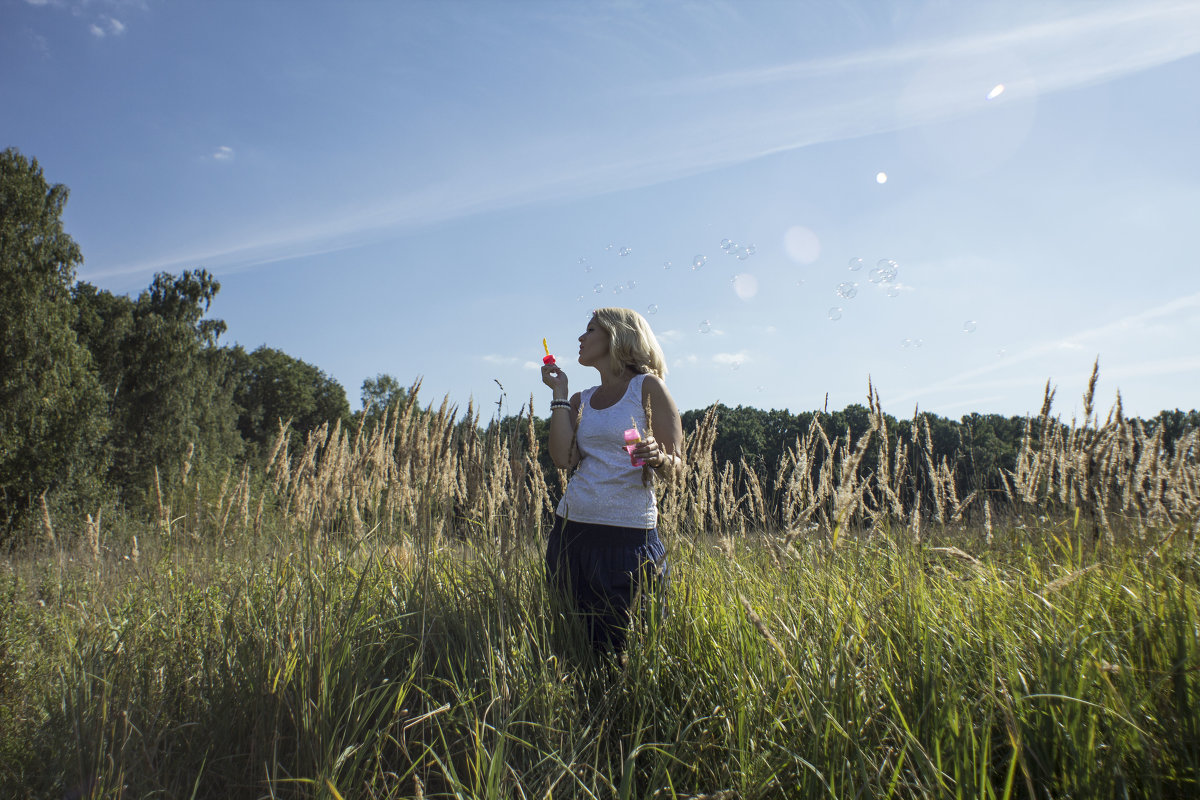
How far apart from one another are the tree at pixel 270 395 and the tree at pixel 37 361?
21.0 meters

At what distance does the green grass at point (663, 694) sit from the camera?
1.60m

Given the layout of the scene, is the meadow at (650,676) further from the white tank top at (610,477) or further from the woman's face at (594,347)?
the woman's face at (594,347)

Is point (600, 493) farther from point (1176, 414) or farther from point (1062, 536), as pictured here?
point (1176, 414)

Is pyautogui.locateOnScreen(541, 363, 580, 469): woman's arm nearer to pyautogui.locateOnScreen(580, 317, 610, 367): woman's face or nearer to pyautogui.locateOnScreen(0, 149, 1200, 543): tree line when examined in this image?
pyautogui.locateOnScreen(580, 317, 610, 367): woman's face

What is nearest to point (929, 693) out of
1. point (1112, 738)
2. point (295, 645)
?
point (1112, 738)

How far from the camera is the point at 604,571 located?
8.89 feet

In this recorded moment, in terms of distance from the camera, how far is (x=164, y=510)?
403cm

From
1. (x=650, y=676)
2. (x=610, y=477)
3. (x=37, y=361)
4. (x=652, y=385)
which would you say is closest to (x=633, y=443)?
(x=610, y=477)

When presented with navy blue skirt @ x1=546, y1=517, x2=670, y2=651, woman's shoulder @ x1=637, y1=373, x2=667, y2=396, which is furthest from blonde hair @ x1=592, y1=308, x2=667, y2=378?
navy blue skirt @ x1=546, y1=517, x2=670, y2=651

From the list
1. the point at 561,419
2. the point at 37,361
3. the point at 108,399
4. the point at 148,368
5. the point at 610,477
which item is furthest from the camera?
the point at 148,368

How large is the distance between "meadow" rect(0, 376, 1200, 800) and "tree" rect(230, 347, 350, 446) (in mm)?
39388

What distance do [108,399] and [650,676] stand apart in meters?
23.0

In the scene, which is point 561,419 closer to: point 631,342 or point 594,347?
point 594,347

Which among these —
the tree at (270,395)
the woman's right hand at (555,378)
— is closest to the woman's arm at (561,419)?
the woman's right hand at (555,378)
